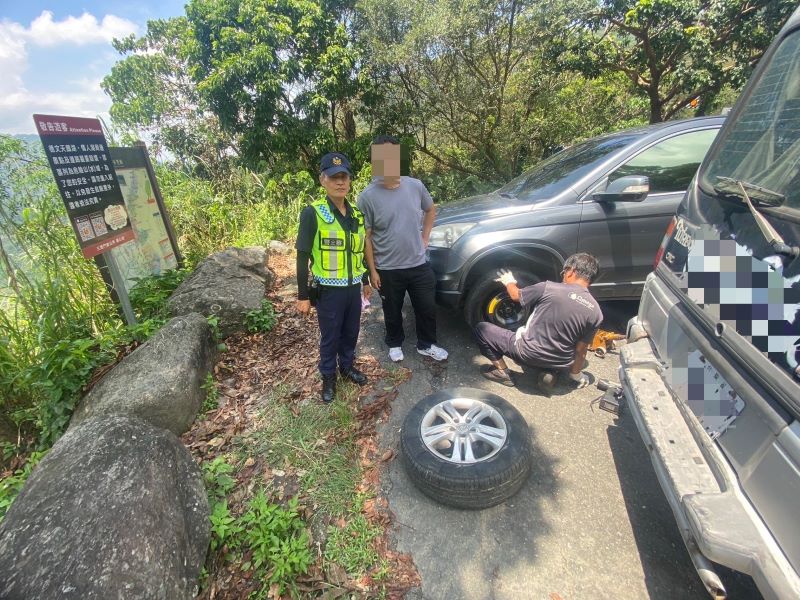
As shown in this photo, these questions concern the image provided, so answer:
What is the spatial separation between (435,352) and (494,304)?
27.5 inches

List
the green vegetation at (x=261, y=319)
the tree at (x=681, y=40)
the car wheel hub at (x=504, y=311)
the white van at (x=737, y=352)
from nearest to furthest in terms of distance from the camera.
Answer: the white van at (x=737, y=352), the car wheel hub at (x=504, y=311), the green vegetation at (x=261, y=319), the tree at (x=681, y=40)

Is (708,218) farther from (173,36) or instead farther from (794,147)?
(173,36)

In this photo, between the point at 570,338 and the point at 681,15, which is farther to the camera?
the point at 681,15

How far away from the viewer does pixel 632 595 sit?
5.76 feet

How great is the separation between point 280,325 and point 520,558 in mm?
3314

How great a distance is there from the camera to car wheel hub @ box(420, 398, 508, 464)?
230 centimetres

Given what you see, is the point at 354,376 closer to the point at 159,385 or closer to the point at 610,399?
the point at 159,385

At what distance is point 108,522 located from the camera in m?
1.66

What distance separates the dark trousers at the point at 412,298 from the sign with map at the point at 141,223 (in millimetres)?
2996

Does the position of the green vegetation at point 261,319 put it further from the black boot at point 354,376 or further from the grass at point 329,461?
the black boot at point 354,376

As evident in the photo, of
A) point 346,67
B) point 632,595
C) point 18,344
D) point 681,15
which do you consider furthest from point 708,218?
point 346,67

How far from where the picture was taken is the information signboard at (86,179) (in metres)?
2.92

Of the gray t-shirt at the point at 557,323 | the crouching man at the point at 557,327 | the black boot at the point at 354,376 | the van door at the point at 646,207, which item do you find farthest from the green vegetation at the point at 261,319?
the van door at the point at 646,207

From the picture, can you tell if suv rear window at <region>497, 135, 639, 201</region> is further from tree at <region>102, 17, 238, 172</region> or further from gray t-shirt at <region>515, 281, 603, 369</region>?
tree at <region>102, 17, 238, 172</region>
